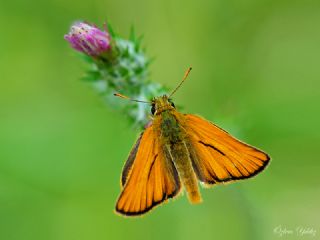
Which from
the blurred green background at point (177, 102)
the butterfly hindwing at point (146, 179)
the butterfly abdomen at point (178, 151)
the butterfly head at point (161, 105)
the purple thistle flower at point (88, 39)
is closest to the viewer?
the butterfly hindwing at point (146, 179)

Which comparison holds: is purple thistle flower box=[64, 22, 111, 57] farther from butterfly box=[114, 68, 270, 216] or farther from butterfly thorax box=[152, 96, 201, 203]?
butterfly box=[114, 68, 270, 216]

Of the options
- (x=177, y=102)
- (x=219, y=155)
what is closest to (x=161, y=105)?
(x=219, y=155)

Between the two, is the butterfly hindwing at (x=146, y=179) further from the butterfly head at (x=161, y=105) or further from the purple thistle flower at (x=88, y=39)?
the purple thistle flower at (x=88, y=39)

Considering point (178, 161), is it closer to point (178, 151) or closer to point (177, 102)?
point (178, 151)

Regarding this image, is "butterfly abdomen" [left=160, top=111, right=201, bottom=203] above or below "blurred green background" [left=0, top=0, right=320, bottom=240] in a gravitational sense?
below

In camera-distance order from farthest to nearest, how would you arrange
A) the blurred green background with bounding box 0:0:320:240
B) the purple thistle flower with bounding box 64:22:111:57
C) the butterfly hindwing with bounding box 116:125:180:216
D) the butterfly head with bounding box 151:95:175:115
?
the blurred green background with bounding box 0:0:320:240
the purple thistle flower with bounding box 64:22:111:57
the butterfly head with bounding box 151:95:175:115
the butterfly hindwing with bounding box 116:125:180:216

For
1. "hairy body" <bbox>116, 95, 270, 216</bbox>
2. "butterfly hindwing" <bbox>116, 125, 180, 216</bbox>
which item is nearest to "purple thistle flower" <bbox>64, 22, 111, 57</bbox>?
"hairy body" <bbox>116, 95, 270, 216</bbox>

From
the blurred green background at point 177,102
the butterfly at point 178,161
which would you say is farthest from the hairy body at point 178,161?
the blurred green background at point 177,102
